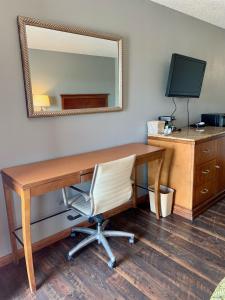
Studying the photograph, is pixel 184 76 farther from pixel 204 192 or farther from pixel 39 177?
pixel 39 177

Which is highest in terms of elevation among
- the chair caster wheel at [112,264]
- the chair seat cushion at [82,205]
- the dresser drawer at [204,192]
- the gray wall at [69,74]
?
the gray wall at [69,74]

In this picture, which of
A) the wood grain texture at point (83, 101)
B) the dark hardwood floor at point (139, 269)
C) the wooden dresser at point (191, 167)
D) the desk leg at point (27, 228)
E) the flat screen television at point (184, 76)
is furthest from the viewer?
the flat screen television at point (184, 76)

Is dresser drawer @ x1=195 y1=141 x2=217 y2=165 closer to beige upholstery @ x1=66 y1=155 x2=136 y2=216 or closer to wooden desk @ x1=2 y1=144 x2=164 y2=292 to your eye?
wooden desk @ x1=2 y1=144 x2=164 y2=292

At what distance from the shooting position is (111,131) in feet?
8.11

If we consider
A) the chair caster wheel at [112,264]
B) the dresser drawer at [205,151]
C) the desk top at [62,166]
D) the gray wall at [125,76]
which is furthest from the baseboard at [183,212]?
the chair caster wheel at [112,264]

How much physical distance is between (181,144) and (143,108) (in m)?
0.62

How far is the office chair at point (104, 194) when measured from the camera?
5.55ft

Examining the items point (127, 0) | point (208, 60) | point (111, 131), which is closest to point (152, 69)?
point (127, 0)

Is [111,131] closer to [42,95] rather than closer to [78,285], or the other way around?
[42,95]

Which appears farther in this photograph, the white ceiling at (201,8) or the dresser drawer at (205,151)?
the white ceiling at (201,8)

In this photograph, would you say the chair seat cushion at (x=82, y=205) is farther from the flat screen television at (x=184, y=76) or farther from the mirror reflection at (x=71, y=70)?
the flat screen television at (x=184, y=76)

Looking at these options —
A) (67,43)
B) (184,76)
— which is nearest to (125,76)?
(67,43)

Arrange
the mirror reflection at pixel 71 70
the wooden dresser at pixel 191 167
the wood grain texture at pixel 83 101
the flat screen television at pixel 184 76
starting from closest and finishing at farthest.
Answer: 1. the mirror reflection at pixel 71 70
2. the wood grain texture at pixel 83 101
3. the wooden dresser at pixel 191 167
4. the flat screen television at pixel 184 76

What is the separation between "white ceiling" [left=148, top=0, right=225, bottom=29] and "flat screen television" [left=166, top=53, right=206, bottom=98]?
55cm
